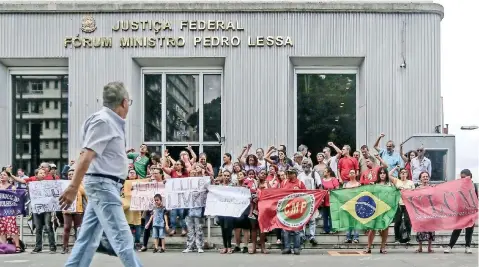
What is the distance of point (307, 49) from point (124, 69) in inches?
211

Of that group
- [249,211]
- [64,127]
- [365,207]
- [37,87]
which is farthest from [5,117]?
[365,207]

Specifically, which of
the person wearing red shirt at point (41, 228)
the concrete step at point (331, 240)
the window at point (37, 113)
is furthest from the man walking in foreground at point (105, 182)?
the window at point (37, 113)

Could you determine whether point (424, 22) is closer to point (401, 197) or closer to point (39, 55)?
point (401, 197)

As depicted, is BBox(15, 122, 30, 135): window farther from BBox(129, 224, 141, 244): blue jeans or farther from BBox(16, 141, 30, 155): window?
BBox(129, 224, 141, 244): blue jeans

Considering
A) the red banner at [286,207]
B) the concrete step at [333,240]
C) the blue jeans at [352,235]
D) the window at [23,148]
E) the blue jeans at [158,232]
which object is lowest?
the concrete step at [333,240]

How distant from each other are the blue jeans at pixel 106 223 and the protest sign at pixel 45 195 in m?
8.96

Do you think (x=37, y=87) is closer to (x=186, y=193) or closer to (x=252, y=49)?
(x=252, y=49)

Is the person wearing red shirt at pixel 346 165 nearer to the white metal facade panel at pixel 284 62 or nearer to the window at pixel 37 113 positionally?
the white metal facade panel at pixel 284 62

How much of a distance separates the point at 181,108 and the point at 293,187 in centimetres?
803

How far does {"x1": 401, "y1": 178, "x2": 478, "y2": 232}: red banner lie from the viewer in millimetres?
14000

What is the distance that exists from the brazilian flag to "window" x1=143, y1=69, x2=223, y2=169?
783 centimetres

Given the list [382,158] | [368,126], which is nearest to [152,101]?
[368,126]

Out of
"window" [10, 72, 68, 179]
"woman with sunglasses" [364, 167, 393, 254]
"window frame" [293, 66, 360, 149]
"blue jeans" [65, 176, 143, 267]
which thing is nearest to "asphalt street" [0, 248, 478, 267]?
"woman with sunglasses" [364, 167, 393, 254]

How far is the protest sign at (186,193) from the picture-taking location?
586 inches
